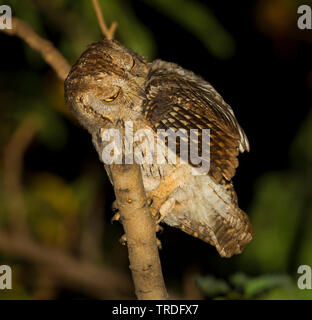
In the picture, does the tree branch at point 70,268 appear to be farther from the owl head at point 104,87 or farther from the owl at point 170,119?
the owl head at point 104,87

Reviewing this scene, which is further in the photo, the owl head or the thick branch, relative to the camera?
the owl head

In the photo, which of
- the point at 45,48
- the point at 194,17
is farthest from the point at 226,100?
the point at 45,48

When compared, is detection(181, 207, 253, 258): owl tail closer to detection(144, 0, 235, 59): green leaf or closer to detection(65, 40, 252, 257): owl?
detection(65, 40, 252, 257): owl

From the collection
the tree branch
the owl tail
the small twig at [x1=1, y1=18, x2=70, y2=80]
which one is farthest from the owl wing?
the tree branch

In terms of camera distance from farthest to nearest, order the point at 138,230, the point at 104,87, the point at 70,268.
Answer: the point at 70,268 → the point at 104,87 → the point at 138,230

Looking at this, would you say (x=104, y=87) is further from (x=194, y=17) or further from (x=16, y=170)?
(x=16, y=170)
